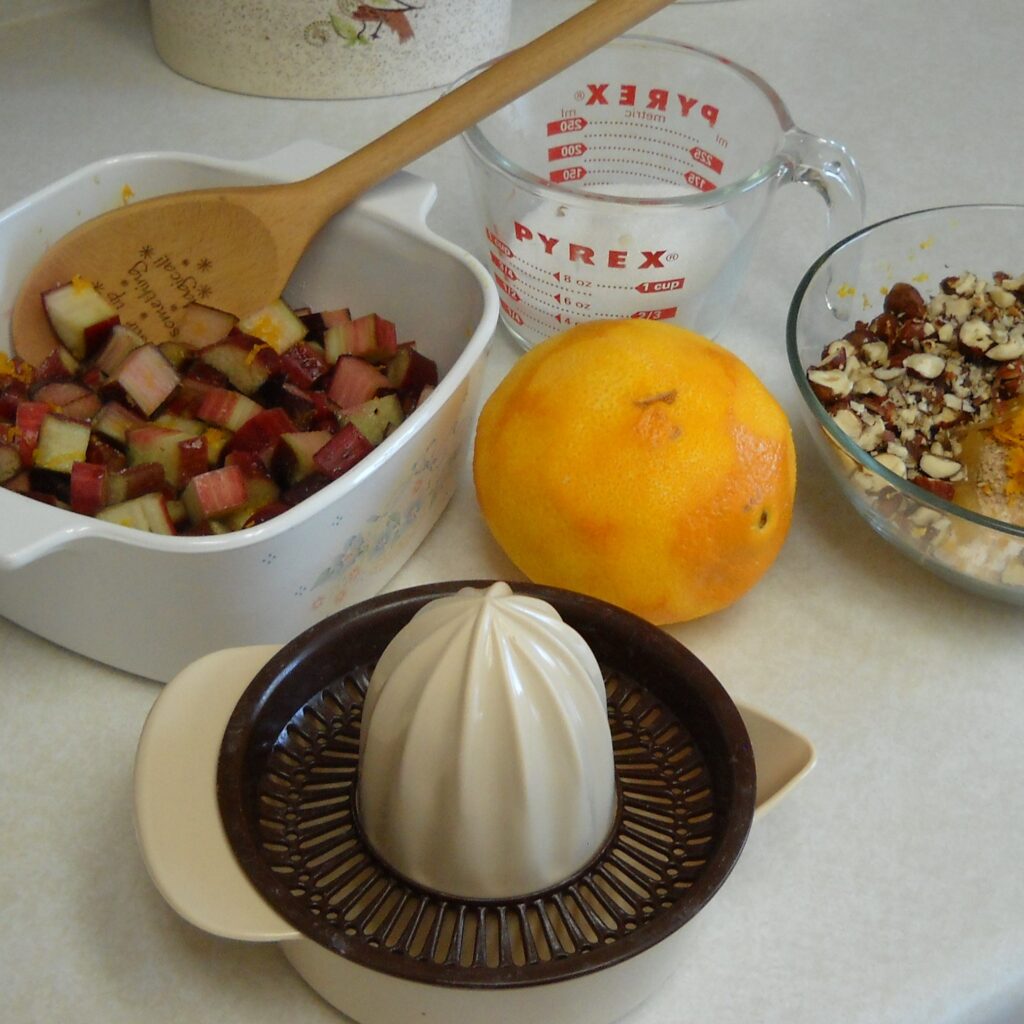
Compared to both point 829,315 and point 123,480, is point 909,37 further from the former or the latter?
point 123,480

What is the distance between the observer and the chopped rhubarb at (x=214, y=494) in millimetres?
597

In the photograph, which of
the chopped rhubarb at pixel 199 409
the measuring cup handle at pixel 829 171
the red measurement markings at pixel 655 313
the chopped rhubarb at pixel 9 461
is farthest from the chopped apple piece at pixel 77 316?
the measuring cup handle at pixel 829 171

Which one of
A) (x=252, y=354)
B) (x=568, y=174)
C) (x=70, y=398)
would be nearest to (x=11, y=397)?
(x=70, y=398)

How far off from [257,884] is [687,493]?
26 centimetres

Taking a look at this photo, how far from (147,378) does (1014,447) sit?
48cm

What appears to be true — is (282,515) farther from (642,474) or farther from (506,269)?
(506,269)

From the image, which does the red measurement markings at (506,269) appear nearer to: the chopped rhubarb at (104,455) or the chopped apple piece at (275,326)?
the chopped apple piece at (275,326)

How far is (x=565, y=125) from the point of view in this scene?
0.83 meters

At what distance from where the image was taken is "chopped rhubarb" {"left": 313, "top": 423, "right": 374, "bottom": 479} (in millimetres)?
610

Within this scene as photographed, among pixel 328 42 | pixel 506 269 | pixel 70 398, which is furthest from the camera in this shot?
pixel 328 42

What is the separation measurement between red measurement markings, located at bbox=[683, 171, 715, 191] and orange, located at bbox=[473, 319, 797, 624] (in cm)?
25

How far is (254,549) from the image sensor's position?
513 mm

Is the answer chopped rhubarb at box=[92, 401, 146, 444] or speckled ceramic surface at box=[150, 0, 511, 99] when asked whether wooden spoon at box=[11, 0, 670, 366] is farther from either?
speckled ceramic surface at box=[150, 0, 511, 99]

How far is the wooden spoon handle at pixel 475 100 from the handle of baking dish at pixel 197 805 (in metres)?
0.31
